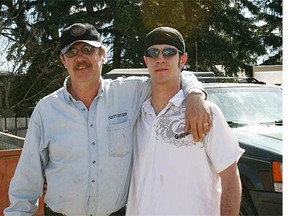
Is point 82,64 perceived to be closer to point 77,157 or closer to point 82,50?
point 82,50

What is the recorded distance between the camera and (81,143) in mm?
2549

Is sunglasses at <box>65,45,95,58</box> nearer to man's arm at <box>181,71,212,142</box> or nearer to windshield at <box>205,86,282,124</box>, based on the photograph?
man's arm at <box>181,71,212,142</box>

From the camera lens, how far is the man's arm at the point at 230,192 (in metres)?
2.28

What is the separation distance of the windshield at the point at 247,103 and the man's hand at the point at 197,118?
9.48 feet

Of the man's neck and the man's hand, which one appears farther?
the man's neck

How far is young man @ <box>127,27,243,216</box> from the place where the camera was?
2.29 metres

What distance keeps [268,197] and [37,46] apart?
49.0ft

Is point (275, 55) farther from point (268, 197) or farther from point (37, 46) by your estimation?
point (268, 197)

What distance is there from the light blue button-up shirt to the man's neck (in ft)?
0.40

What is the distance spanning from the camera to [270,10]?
2397 cm

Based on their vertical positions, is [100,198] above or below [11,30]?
below

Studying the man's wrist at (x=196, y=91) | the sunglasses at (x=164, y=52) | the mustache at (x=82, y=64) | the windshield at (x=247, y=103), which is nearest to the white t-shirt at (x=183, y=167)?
the man's wrist at (x=196, y=91)

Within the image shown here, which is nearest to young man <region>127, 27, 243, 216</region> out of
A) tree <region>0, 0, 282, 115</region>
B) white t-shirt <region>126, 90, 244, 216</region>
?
white t-shirt <region>126, 90, 244, 216</region>

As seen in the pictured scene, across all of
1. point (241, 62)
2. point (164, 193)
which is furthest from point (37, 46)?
point (164, 193)
